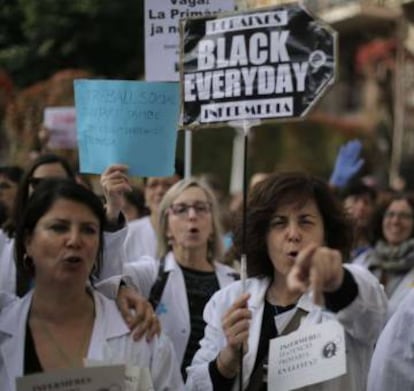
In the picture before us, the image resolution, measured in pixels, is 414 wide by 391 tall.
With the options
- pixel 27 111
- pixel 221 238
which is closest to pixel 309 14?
pixel 221 238

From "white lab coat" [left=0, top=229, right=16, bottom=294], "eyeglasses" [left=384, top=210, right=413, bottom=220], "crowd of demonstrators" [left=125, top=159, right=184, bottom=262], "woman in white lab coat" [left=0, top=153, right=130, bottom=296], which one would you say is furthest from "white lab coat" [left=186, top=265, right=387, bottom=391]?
"eyeglasses" [left=384, top=210, right=413, bottom=220]

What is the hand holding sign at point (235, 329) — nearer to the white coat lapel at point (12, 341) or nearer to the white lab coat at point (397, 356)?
the white lab coat at point (397, 356)

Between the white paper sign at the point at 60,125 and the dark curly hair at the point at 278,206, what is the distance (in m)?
4.61

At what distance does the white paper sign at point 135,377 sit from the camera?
9.34 ft

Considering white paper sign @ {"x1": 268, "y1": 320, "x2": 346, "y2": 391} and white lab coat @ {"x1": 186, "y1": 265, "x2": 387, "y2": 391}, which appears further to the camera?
white paper sign @ {"x1": 268, "y1": 320, "x2": 346, "y2": 391}

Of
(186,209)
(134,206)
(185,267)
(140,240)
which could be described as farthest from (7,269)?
(134,206)

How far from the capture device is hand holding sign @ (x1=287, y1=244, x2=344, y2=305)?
98.9 inches

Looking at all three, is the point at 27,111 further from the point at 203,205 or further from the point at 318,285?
the point at 318,285

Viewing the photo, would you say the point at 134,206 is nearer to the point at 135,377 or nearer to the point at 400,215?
the point at 400,215

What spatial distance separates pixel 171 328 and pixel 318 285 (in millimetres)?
1930

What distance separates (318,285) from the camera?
2.51m

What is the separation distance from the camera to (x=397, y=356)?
9.40 ft

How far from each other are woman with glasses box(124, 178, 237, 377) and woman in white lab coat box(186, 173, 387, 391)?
0.72 metres

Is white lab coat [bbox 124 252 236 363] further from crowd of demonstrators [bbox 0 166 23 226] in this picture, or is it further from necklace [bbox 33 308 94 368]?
crowd of demonstrators [bbox 0 166 23 226]
